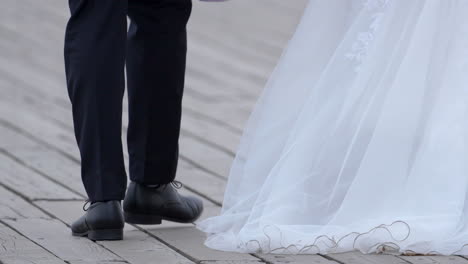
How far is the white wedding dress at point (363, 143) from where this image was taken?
8.31 feet

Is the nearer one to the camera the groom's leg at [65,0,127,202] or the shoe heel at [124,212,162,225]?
the groom's leg at [65,0,127,202]

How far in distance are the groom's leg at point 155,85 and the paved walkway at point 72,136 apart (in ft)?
0.53

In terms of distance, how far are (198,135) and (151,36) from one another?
124 centimetres

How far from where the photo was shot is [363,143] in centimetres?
261

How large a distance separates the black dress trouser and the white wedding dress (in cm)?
21

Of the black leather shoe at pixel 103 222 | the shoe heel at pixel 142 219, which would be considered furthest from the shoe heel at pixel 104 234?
the shoe heel at pixel 142 219

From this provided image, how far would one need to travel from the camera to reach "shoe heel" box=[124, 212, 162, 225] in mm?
2715

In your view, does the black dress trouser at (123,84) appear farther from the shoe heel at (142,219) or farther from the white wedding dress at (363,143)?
the white wedding dress at (363,143)

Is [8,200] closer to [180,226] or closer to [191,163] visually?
[180,226]

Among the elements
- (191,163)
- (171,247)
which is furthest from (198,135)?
(171,247)

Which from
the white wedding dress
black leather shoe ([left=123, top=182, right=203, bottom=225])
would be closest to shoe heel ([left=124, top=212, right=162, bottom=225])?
black leather shoe ([left=123, top=182, right=203, bottom=225])

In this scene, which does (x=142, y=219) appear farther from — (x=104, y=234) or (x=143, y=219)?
(x=104, y=234)

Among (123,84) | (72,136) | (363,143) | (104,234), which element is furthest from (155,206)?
(72,136)

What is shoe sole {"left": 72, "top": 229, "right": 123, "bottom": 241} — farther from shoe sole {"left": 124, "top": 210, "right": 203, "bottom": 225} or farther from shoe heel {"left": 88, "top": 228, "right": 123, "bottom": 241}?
shoe sole {"left": 124, "top": 210, "right": 203, "bottom": 225}
